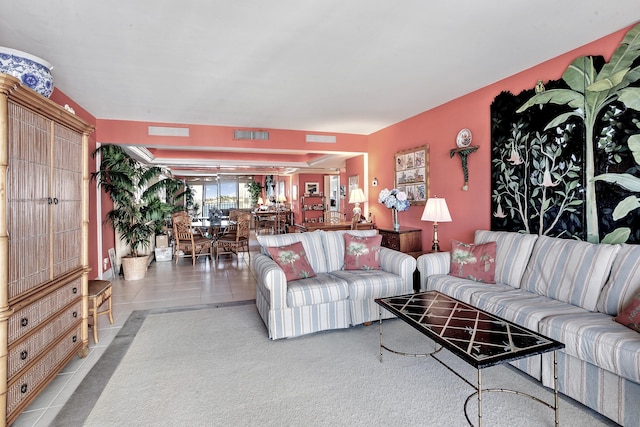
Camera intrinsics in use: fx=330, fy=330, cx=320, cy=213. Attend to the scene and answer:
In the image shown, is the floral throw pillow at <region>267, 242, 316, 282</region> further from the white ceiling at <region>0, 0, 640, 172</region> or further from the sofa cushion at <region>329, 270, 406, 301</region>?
the white ceiling at <region>0, 0, 640, 172</region>

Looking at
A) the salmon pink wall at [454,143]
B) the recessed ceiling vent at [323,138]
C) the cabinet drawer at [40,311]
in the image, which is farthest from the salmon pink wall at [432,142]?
the cabinet drawer at [40,311]

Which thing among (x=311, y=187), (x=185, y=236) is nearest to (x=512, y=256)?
(x=185, y=236)

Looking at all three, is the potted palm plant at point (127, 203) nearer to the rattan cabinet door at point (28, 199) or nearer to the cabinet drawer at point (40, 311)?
the cabinet drawer at point (40, 311)

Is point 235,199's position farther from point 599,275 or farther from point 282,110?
point 599,275

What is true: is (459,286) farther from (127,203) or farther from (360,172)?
(127,203)

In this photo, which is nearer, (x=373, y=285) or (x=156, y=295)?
(x=373, y=285)

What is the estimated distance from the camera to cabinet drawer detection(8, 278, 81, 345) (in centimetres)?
189

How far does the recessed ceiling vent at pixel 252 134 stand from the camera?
5.85 m

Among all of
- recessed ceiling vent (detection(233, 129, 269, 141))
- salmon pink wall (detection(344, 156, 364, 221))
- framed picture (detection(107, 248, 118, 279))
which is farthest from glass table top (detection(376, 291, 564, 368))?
framed picture (detection(107, 248, 118, 279))

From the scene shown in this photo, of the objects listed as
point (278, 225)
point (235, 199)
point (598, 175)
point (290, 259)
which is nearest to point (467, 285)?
point (598, 175)

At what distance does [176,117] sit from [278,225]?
6.01 metres

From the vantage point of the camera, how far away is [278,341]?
303 cm

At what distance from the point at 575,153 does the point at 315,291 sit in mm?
2706

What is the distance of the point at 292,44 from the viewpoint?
282 centimetres
